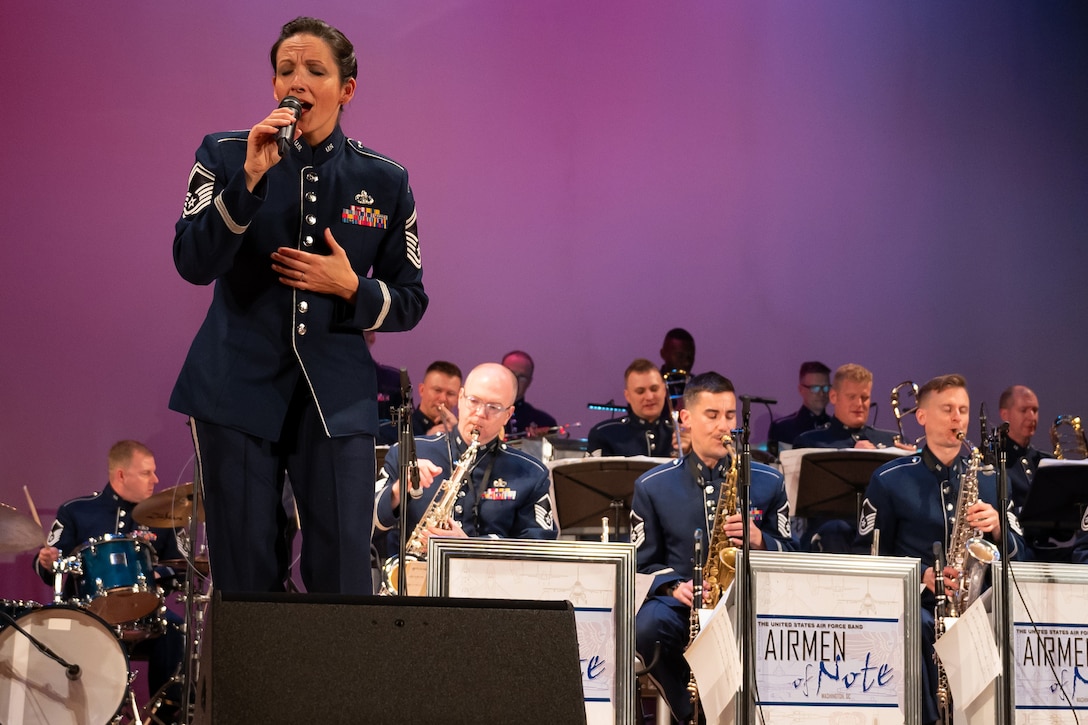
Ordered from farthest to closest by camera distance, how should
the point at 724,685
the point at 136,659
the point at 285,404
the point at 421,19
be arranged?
the point at 421,19 < the point at 136,659 < the point at 724,685 < the point at 285,404

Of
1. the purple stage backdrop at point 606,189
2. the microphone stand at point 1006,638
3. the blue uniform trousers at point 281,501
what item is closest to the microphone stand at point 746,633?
the microphone stand at point 1006,638

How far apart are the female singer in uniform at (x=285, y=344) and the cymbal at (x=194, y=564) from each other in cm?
382

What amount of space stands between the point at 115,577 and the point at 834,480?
3.50 metres

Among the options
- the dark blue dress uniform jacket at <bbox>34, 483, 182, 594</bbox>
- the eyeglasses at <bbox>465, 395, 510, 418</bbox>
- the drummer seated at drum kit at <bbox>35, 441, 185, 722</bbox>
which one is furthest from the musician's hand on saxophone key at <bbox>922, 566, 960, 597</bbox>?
the dark blue dress uniform jacket at <bbox>34, 483, 182, 594</bbox>

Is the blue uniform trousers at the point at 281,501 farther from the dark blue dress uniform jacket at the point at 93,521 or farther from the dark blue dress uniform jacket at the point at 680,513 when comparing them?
the dark blue dress uniform jacket at the point at 93,521

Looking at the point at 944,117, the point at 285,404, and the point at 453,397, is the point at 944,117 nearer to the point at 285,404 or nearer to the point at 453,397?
the point at 453,397

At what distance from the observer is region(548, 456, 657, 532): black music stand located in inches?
226

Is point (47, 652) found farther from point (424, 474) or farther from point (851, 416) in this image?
point (851, 416)

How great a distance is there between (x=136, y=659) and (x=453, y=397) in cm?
227

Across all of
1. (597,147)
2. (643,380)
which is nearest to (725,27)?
(597,147)

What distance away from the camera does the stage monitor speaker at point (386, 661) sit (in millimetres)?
2041

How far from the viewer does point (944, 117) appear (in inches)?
369

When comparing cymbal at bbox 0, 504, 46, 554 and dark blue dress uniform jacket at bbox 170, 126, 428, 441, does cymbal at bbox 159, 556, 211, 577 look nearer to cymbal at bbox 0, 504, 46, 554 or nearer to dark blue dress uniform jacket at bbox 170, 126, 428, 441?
cymbal at bbox 0, 504, 46, 554

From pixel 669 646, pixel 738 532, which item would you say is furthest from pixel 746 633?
pixel 669 646
